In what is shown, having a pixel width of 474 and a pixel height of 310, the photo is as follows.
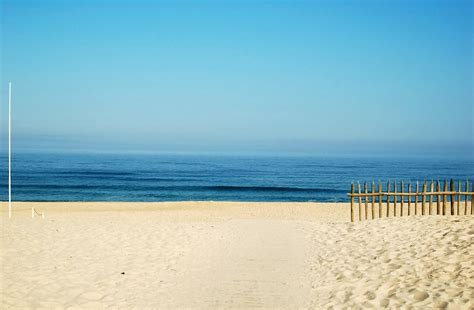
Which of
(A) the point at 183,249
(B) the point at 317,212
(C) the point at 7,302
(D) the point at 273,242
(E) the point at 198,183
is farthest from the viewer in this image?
(E) the point at 198,183

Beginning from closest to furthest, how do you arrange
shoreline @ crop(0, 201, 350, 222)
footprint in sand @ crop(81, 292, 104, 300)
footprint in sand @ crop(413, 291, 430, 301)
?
1. footprint in sand @ crop(413, 291, 430, 301)
2. footprint in sand @ crop(81, 292, 104, 300)
3. shoreline @ crop(0, 201, 350, 222)

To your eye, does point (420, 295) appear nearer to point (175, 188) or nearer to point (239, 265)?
point (239, 265)

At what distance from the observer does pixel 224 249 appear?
997 cm

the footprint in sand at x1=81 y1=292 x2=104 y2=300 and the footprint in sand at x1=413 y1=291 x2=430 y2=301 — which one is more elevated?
the footprint in sand at x1=413 y1=291 x2=430 y2=301

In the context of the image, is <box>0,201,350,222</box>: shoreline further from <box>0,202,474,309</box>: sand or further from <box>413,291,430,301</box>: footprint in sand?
<box>413,291,430,301</box>: footprint in sand

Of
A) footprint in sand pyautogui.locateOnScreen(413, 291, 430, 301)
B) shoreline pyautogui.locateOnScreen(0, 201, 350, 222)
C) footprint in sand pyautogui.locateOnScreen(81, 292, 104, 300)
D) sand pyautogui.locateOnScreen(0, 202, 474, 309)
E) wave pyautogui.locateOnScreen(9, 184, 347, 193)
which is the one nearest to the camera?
footprint in sand pyautogui.locateOnScreen(413, 291, 430, 301)

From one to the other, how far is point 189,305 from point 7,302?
2.59m

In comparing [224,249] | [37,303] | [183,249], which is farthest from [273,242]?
[37,303]

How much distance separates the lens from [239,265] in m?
8.42

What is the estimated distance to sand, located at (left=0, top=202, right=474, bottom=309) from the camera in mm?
6121

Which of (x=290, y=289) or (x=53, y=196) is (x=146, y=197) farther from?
(x=290, y=289)

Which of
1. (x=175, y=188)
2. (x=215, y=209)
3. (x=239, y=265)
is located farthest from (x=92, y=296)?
(x=175, y=188)

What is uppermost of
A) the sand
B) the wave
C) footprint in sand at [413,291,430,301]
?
footprint in sand at [413,291,430,301]

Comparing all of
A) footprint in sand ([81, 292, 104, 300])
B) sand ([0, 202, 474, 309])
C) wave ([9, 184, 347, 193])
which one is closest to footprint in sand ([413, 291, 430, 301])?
sand ([0, 202, 474, 309])
